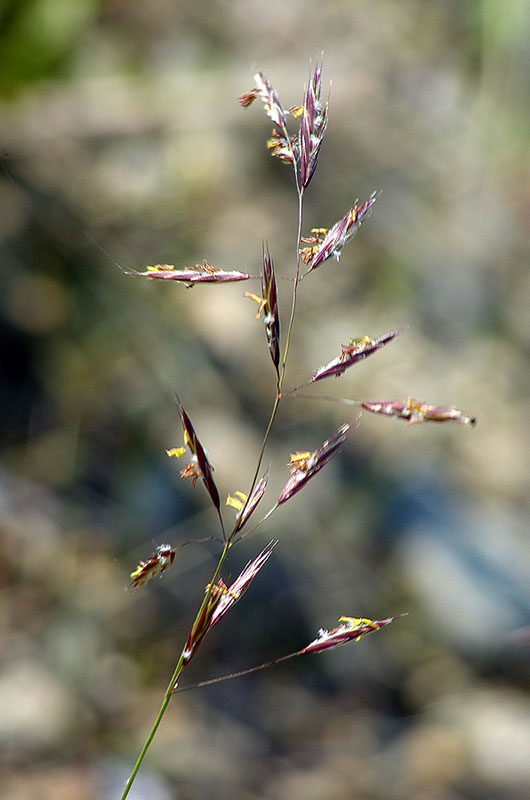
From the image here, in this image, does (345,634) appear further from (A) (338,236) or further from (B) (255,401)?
(B) (255,401)

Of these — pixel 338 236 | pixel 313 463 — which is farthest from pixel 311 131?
pixel 313 463

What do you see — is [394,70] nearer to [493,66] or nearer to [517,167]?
[493,66]

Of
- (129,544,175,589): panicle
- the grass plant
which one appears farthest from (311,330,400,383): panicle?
(129,544,175,589): panicle

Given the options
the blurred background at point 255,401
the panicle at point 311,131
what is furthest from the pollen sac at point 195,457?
the blurred background at point 255,401

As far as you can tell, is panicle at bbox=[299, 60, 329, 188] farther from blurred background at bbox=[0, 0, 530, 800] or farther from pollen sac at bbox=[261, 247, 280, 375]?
blurred background at bbox=[0, 0, 530, 800]

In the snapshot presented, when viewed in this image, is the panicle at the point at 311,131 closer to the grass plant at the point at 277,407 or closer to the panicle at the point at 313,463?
the grass plant at the point at 277,407
